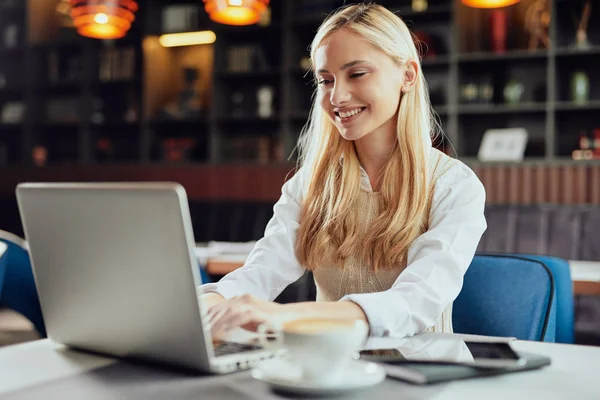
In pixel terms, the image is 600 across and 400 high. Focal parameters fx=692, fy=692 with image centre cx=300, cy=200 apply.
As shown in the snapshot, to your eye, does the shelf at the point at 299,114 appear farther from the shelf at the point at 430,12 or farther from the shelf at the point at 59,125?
the shelf at the point at 59,125

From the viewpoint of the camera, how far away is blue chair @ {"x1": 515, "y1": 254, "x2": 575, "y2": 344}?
1438 millimetres

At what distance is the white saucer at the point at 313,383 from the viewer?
0.74 m

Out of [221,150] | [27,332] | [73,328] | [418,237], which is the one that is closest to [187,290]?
[73,328]

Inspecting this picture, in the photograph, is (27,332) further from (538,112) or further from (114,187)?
(114,187)

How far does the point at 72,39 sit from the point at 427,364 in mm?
6106

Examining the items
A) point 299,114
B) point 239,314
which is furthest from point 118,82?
point 239,314

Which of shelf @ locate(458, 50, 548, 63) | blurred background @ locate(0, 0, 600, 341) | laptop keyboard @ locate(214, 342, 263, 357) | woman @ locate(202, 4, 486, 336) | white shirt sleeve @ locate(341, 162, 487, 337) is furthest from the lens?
shelf @ locate(458, 50, 548, 63)

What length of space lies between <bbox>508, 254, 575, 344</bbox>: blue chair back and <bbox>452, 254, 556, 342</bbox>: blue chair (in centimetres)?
3

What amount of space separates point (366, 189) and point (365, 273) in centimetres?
20

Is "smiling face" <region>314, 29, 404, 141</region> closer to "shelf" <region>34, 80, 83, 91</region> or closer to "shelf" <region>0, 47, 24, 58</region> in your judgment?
"shelf" <region>34, 80, 83, 91</region>

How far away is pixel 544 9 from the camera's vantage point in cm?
465

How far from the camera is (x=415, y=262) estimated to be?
121 cm

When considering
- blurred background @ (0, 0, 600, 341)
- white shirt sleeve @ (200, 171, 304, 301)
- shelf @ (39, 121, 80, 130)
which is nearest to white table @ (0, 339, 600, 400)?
white shirt sleeve @ (200, 171, 304, 301)

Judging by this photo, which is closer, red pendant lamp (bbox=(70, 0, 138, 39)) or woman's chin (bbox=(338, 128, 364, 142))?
woman's chin (bbox=(338, 128, 364, 142))
